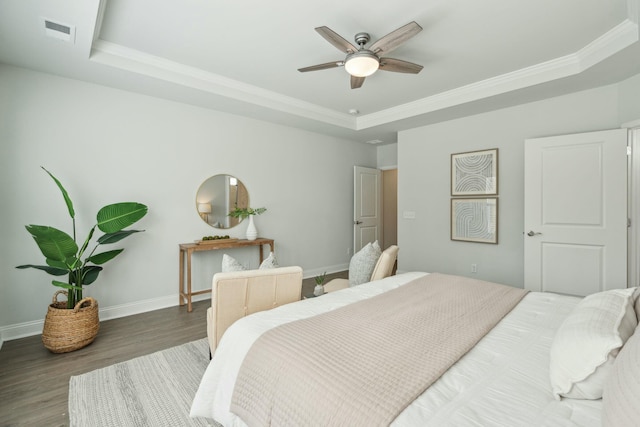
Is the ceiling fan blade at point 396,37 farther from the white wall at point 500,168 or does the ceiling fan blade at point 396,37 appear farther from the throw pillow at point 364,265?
the white wall at point 500,168

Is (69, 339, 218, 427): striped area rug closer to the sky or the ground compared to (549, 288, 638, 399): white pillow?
closer to the ground

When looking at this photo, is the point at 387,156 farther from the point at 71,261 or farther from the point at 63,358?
the point at 63,358

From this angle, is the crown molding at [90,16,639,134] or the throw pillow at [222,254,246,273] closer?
the throw pillow at [222,254,246,273]

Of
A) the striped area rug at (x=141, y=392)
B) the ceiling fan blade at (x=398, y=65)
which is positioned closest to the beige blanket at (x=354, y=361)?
the striped area rug at (x=141, y=392)

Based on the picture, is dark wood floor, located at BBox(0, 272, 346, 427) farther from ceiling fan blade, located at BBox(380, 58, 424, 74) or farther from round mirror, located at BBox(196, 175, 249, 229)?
ceiling fan blade, located at BBox(380, 58, 424, 74)

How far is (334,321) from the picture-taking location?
4.97 feet

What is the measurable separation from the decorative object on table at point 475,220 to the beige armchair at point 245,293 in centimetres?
310

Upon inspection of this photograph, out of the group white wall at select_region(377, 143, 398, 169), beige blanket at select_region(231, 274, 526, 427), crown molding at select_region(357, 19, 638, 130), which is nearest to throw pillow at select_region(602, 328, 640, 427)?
beige blanket at select_region(231, 274, 526, 427)

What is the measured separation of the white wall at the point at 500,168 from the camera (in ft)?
11.1

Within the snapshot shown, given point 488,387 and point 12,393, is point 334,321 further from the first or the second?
point 12,393

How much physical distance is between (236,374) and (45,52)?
3093 mm

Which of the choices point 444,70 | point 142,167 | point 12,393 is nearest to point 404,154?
point 444,70

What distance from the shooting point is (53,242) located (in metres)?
2.41

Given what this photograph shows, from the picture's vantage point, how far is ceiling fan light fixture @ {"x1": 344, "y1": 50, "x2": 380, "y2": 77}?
7.77 ft
